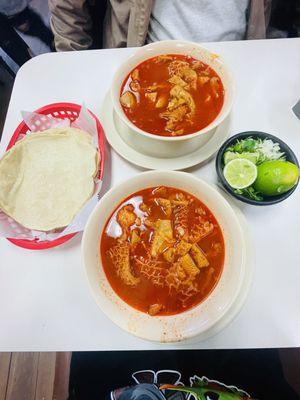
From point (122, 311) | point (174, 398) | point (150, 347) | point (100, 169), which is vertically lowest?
point (174, 398)

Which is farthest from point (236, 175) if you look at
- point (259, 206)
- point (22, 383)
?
point (22, 383)

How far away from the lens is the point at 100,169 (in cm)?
137

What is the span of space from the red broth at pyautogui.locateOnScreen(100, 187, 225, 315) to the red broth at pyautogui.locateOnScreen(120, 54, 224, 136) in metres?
0.27

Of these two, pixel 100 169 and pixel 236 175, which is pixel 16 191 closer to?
pixel 100 169

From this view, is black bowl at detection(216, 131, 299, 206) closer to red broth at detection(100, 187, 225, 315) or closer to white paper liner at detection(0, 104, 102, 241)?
red broth at detection(100, 187, 225, 315)

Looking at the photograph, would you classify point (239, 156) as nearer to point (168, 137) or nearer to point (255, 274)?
point (168, 137)

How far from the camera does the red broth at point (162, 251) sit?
1.15 m

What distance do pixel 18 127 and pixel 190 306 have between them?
100 centimetres

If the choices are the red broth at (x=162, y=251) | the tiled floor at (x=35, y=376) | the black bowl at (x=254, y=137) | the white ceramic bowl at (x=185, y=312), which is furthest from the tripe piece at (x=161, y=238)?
the tiled floor at (x=35, y=376)

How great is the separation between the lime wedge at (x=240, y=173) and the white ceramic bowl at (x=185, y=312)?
13cm

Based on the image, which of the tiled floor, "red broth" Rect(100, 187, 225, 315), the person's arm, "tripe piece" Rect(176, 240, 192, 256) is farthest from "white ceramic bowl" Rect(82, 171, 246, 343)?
the tiled floor

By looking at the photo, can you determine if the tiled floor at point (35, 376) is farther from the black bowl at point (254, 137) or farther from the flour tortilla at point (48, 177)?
the black bowl at point (254, 137)

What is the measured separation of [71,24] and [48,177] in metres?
0.90

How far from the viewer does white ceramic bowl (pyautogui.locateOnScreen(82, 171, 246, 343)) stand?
1080mm
